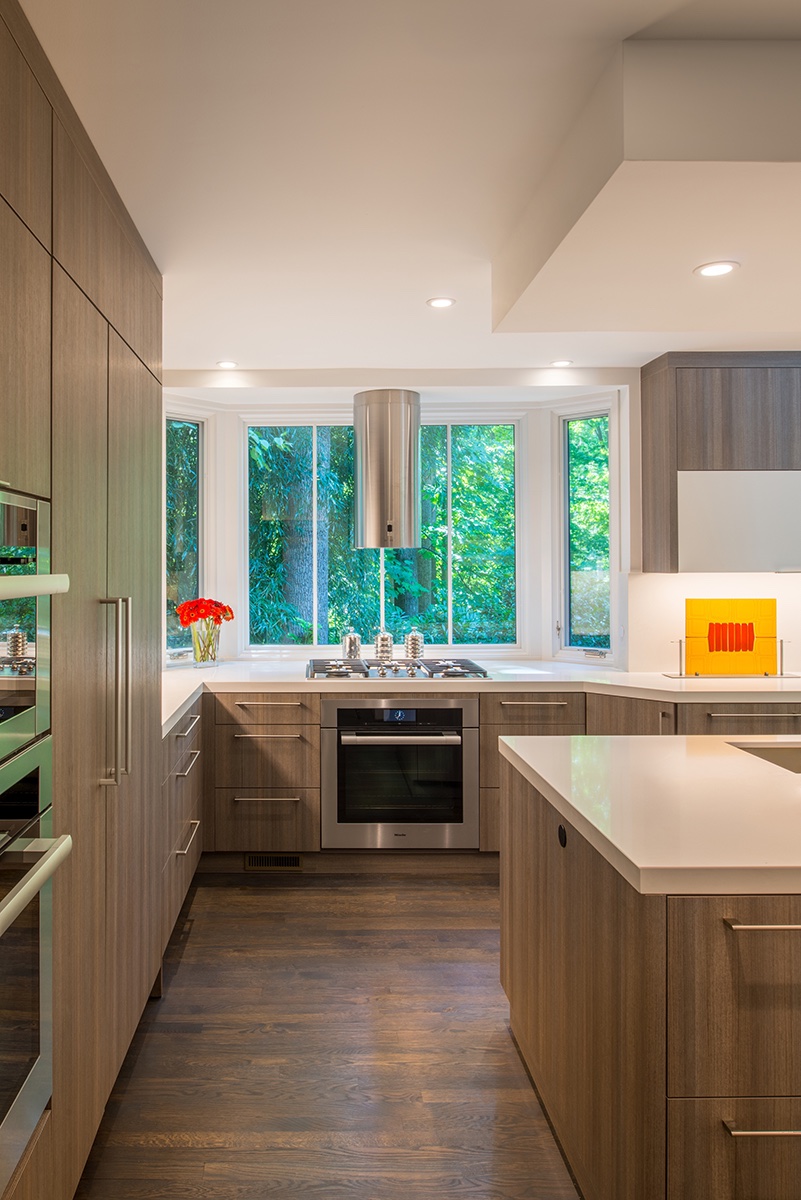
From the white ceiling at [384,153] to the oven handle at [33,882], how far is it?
4.90 feet

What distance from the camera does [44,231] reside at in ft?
5.25

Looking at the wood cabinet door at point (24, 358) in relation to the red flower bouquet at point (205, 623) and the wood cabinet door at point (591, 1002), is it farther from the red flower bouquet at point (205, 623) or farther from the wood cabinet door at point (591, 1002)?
the red flower bouquet at point (205, 623)

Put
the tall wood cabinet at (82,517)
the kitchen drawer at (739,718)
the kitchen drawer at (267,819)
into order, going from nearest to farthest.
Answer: the tall wood cabinet at (82,517) → the kitchen drawer at (739,718) → the kitchen drawer at (267,819)

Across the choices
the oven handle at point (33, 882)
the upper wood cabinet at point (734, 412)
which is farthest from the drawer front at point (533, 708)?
the oven handle at point (33, 882)

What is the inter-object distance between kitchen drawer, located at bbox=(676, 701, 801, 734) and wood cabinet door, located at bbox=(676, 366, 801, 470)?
1134 millimetres

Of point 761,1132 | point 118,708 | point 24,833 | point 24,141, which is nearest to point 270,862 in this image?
point 118,708

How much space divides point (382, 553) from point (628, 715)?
1780 millimetres

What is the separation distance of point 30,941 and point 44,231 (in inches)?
50.7

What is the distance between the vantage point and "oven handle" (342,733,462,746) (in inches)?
159

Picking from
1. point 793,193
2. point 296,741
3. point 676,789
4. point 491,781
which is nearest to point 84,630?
point 676,789

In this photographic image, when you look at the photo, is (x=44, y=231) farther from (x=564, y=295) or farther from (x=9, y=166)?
(x=564, y=295)

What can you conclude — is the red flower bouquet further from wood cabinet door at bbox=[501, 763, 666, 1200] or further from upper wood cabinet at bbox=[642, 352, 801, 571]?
wood cabinet door at bbox=[501, 763, 666, 1200]

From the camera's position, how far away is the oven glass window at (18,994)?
1.38 metres

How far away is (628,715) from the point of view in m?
3.88
